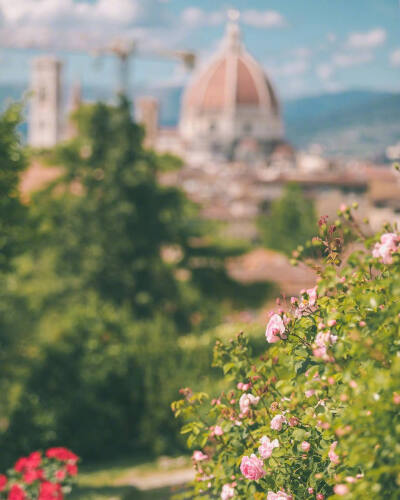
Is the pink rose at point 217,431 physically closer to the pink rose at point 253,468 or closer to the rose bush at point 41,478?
the pink rose at point 253,468

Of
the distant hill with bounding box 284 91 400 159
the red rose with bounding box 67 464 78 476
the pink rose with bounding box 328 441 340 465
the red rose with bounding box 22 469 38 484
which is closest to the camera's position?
the pink rose with bounding box 328 441 340 465

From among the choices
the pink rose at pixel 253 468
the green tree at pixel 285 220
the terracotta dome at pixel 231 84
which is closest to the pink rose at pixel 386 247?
the pink rose at pixel 253 468

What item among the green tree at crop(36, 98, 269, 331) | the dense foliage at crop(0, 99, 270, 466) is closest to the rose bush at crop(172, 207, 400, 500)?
the dense foliage at crop(0, 99, 270, 466)

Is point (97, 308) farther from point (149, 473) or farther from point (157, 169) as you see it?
point (157, 169)

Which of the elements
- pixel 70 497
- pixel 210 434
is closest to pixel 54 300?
pixel 70 497

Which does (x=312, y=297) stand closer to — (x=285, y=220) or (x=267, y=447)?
(x=267, y=447)

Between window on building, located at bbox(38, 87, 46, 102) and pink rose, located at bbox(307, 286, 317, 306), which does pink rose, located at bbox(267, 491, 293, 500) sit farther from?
window on building, located at bbox(38, 87, 46, 102)

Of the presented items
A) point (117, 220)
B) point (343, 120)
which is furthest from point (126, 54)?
point (117, 220)
